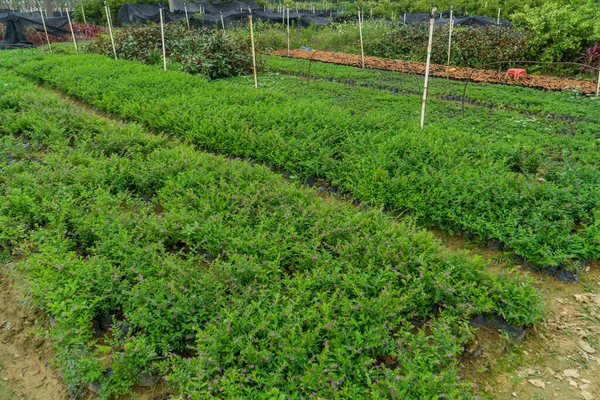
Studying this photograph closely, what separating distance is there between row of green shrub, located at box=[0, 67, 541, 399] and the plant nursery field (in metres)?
0.02

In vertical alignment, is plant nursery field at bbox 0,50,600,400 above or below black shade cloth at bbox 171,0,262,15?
below

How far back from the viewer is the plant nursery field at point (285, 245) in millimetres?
2732

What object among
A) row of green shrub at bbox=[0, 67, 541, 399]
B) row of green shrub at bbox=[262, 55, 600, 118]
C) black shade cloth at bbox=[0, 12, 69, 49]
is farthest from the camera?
black shade cloth at bbox=[0, 12, 69, 49]

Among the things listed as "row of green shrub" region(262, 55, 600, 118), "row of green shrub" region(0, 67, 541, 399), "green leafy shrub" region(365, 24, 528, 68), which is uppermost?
"green leafy shrub" region(365, 24, 528, 68)

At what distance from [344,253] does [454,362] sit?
49.0 inches

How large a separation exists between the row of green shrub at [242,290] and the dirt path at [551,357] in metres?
0.24

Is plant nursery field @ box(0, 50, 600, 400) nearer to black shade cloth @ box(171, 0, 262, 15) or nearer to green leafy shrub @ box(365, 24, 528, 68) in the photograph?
green leafy shrub @ box(365, 24, 528, 68)

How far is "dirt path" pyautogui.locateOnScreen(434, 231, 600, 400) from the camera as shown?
289 centimetres

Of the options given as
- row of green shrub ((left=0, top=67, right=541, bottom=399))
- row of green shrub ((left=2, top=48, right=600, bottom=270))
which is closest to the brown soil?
row of green shrub ((left=2, top=48, right=600, bottom=270))

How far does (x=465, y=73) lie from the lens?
12.9 metres

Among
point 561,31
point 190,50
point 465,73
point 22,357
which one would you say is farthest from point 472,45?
point 22,357

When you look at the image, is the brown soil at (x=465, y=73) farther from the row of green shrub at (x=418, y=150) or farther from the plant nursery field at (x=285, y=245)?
the plant nursery field at (x=285, y=245)

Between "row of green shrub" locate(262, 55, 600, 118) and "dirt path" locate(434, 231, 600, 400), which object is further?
"row of green shrub" locate(262, 55, 600, 118)

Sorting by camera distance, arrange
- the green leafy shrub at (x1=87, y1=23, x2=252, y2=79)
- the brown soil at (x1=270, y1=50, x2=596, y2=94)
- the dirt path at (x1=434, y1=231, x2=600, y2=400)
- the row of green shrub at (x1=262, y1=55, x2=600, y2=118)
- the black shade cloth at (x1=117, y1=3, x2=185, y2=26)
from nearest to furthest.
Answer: the dirt path at (x1=434, y1=231, x2=600, y2=400) → the row of green shrub at (x1=262, y1=55, x2=600, y2=118) → the brown soil at (x1=270, y1=50, x2=596, y2=94) → the green leafy shrub at (x1=87, y1=23, x2=252, y2=79) → the black shade cloth at (x1=117, y1=3, x2=185, y2=26)
